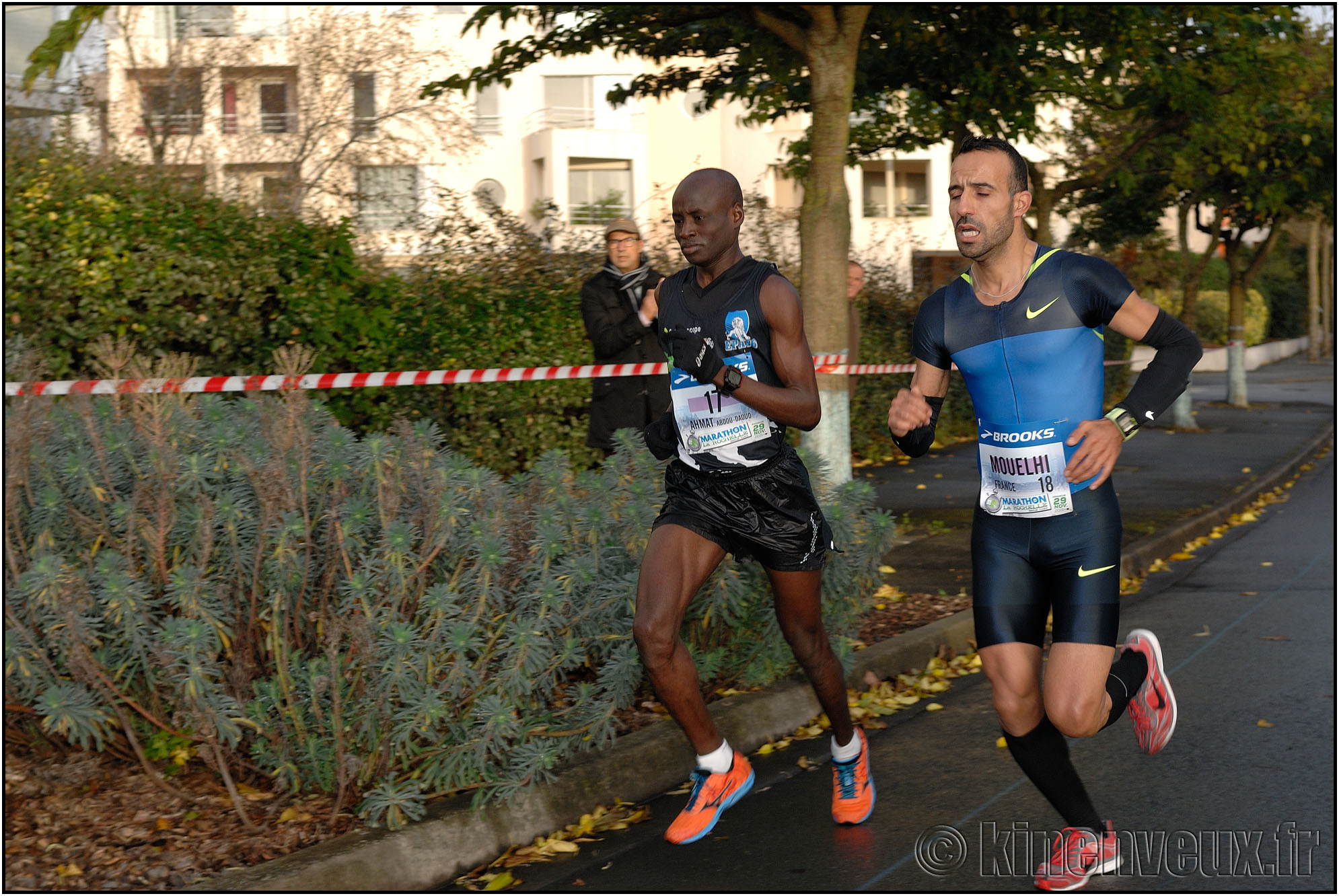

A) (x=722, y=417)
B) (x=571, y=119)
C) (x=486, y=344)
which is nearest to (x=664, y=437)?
(x=722, y=417)

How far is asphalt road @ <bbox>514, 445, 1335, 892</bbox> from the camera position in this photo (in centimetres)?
393

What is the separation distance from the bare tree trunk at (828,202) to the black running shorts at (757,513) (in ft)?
12.8

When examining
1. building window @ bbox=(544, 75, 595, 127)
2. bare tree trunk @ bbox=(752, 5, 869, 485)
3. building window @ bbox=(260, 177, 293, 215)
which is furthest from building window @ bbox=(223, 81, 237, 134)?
bare tree trunk @ bbox=(752, 5, 869, 485)

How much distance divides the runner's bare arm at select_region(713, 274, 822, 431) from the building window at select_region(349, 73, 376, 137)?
25.5 metres

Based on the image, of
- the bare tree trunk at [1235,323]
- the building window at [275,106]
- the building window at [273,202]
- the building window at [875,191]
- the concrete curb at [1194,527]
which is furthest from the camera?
the building window at [875,191]

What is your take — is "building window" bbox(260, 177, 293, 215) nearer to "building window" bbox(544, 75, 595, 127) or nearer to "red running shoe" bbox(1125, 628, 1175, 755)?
"red running shoe" bbox(1125, 628, 1175, 755)

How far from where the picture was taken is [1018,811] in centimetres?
444

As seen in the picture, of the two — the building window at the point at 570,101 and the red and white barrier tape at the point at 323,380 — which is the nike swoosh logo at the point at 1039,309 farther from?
the building window at the point at 570,101

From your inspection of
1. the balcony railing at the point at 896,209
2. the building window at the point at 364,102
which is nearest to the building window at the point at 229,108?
the building window at the point at 364,102

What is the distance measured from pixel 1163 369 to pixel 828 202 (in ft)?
15.6

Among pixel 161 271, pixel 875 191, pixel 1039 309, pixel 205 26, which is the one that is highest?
pixel 205 26

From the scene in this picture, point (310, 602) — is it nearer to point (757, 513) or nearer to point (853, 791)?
point (757, 513)

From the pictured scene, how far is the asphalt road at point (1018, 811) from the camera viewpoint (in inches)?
155

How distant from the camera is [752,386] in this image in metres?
4.05
